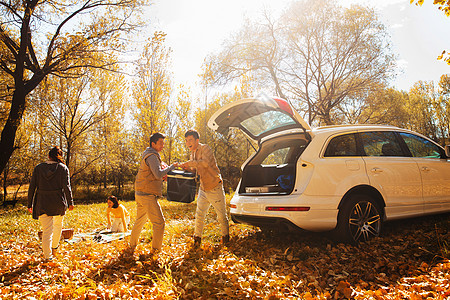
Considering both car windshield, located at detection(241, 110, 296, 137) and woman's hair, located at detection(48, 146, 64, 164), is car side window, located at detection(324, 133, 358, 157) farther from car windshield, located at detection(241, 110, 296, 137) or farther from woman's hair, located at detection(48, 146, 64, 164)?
woman's hair, located at detection(48, 146, 64, 164)

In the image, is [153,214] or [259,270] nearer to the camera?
[259,270]

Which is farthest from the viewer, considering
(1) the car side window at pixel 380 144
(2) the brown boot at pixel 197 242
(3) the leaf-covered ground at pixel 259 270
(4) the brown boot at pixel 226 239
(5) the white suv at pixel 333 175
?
(4) the brown boot at pixel 226 239

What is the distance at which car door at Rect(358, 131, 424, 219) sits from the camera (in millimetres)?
4443

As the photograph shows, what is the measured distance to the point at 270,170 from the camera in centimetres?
500

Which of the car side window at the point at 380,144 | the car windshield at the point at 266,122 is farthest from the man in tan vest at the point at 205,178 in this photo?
the car side window at the point at 380,144

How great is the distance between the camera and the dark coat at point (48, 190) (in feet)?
16.2

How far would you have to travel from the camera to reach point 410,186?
4754 mm

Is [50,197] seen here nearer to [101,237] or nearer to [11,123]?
[101,237]

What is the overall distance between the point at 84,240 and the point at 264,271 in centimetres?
509

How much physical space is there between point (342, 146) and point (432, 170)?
80.7 inches

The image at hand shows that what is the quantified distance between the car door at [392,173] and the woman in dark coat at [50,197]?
532cm

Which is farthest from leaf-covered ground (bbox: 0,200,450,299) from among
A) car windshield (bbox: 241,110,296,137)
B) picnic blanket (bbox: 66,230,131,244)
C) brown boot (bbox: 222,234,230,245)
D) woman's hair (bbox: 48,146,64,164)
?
car windshield (bbox: 241,110,296,137)

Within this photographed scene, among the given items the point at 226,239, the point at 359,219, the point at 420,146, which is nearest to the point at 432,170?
the point at 420,146

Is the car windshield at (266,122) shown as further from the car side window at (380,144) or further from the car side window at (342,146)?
the car side window at (380,144)
